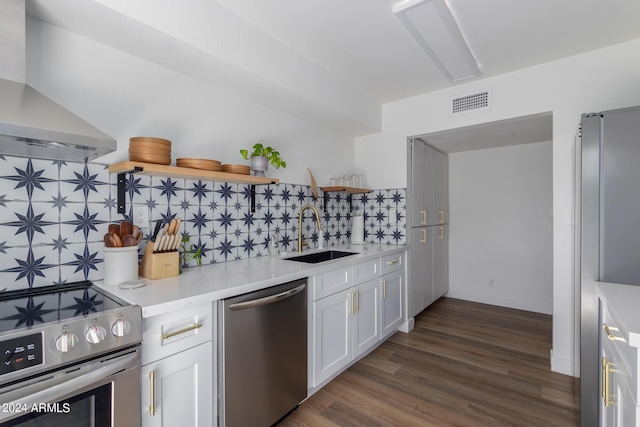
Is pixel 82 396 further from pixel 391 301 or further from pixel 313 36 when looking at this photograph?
pixel 391 301

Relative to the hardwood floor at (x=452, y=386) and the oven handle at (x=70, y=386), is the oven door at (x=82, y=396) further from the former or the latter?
the hardwood floor at (x=452, y=386)

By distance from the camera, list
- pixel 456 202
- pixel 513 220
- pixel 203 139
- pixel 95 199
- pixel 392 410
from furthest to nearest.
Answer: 1. pixel 456 202
2. pixel 513 220
3. pixel 203 139
4. pixel 392 410
5. pixel 95 199

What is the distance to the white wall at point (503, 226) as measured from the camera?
3568 millimetres

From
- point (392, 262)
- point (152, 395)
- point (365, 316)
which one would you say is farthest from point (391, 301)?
point (152, 395)

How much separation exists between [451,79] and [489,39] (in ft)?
1.78

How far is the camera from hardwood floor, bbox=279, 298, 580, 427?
1742 millimetres

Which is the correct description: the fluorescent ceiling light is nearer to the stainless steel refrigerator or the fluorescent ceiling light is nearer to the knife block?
the stainless steel refrigerator

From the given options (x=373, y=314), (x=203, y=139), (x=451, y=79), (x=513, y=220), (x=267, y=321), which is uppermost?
(x=451, y=79)

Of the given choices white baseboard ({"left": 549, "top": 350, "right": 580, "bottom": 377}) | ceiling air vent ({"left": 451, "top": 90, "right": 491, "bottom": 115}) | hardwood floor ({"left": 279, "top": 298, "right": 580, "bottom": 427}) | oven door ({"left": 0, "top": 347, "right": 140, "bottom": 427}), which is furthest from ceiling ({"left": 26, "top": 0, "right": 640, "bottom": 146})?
hardwood floor ({"left": 279, "top": 298, "right": 580, "bottom": 427})

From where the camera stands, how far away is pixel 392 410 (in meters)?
1.81

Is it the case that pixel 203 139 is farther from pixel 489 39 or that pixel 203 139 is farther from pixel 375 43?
pixel 489 39

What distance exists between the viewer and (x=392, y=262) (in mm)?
2756

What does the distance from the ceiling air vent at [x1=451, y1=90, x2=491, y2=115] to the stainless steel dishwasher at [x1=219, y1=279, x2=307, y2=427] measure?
212 cm

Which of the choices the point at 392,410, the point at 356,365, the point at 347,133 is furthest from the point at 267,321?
the point at 347,133
